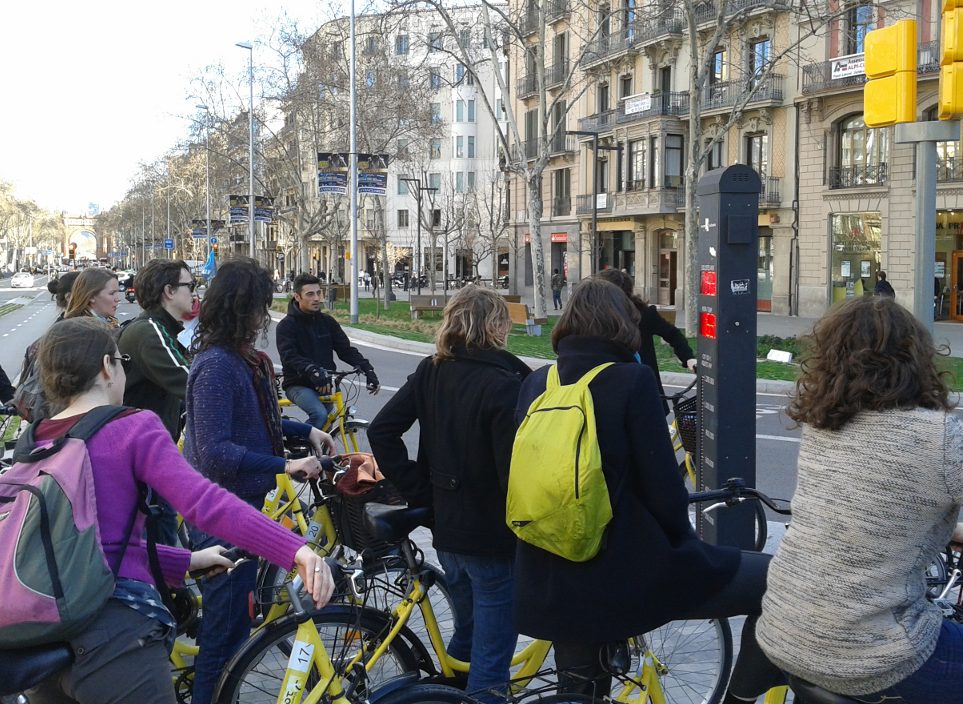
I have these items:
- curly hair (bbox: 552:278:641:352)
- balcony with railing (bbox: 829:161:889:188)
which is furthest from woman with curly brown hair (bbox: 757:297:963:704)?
balcony with railing (bbox: 829:161:889:188)

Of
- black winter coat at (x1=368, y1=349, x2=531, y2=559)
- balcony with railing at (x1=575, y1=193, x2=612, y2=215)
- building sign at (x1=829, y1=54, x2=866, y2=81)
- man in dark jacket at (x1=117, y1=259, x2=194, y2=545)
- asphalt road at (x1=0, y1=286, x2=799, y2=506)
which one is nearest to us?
black winter coat at (x1=368, y1=349, x2=531, y2=559)

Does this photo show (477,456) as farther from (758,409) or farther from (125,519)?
(758,409)

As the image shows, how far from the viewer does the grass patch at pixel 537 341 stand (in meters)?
17.1

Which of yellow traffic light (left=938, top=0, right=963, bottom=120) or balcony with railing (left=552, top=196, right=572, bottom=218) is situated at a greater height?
balcony with railing (left=552, top=196, right=572, bottom=218)

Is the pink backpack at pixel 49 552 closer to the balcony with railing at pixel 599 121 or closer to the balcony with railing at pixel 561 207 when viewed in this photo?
the balcony with railing at pixel 599 121

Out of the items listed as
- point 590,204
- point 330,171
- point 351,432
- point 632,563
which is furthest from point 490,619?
point 590,204

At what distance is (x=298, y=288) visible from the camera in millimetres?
8602

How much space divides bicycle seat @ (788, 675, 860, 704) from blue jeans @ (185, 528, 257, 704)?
2.07 m

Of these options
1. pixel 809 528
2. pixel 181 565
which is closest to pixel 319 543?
pixel 181 565

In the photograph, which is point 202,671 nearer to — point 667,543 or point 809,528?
point 667,543

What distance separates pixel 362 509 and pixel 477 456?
1.80 ft

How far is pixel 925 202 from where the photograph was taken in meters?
8.17

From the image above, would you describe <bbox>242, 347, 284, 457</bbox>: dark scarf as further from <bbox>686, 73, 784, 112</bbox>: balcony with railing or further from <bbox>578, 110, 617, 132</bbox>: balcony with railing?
<bbox>578, 110, 617, 132</bbox>: balcony with railing

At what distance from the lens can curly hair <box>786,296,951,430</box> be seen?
253cm
